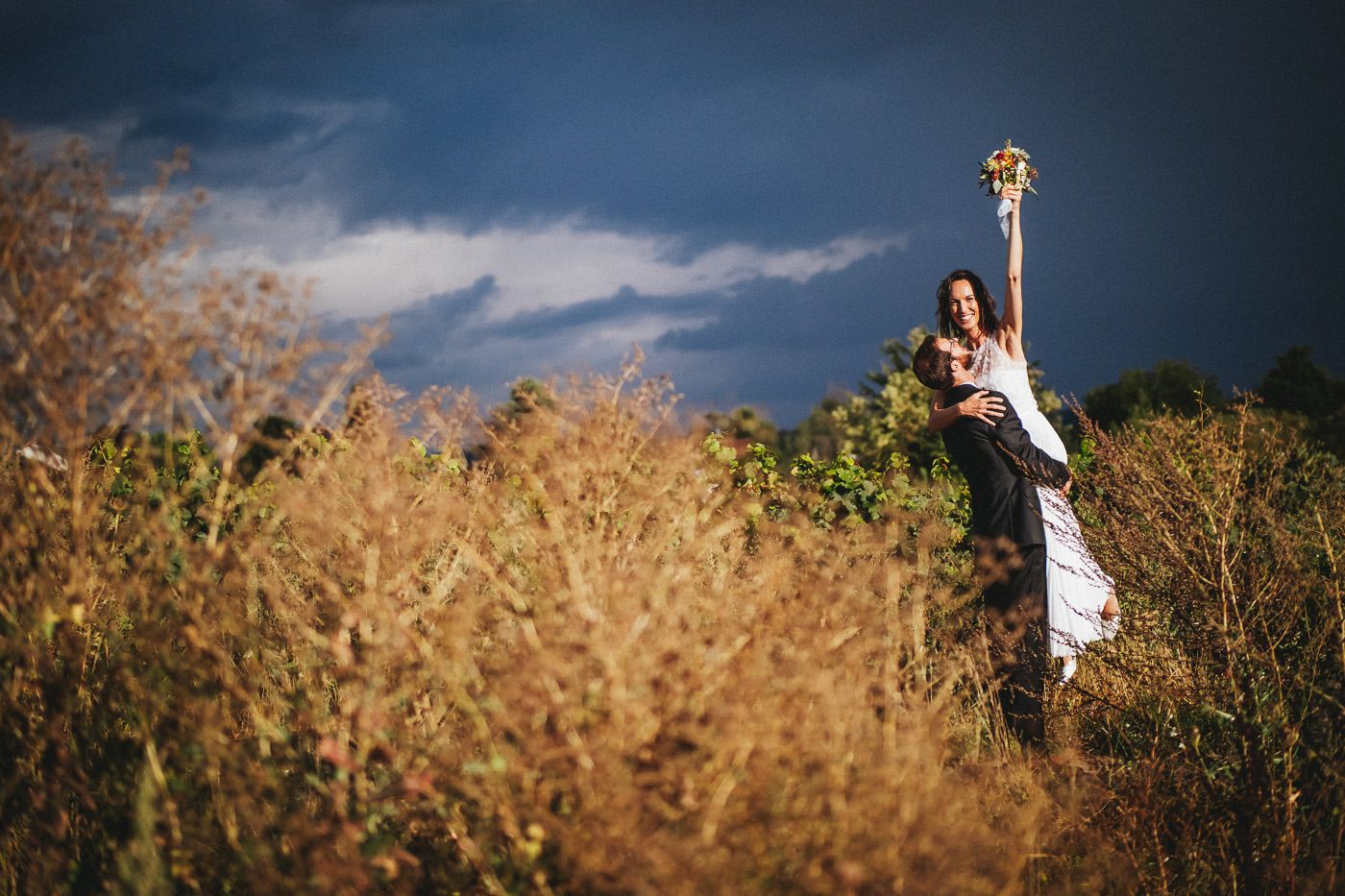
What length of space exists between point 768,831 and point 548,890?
0.54 m

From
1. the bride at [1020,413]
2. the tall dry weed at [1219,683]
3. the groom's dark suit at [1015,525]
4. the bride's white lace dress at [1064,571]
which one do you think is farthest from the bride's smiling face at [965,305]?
the tall dry weed at [1219,683]

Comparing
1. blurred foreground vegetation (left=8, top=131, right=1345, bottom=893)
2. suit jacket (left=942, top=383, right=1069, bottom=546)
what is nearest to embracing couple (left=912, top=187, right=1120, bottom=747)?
suit jacket (left=942, top=383, right=1069, bottom=546)

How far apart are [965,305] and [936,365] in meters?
0.45

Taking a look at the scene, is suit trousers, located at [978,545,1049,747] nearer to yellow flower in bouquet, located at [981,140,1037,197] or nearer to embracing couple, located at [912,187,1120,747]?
embracing couple, located at [912,187,1120,747]

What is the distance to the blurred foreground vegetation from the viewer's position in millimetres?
1961

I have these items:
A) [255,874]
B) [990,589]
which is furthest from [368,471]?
[990,589]

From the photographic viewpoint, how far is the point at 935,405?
481 cm

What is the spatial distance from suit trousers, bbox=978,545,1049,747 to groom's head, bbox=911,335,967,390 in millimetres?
1064

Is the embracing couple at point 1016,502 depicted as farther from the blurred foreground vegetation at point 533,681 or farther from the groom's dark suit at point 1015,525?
the blurred foreground vegetation at point 533,681

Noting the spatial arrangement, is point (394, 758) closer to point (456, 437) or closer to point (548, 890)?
point (548, 890)

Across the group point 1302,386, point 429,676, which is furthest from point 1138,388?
point 429,676

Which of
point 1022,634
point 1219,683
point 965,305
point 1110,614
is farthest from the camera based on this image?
point 965,305

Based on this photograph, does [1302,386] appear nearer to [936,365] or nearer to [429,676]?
[936,365]

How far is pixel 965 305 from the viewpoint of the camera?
488cm
